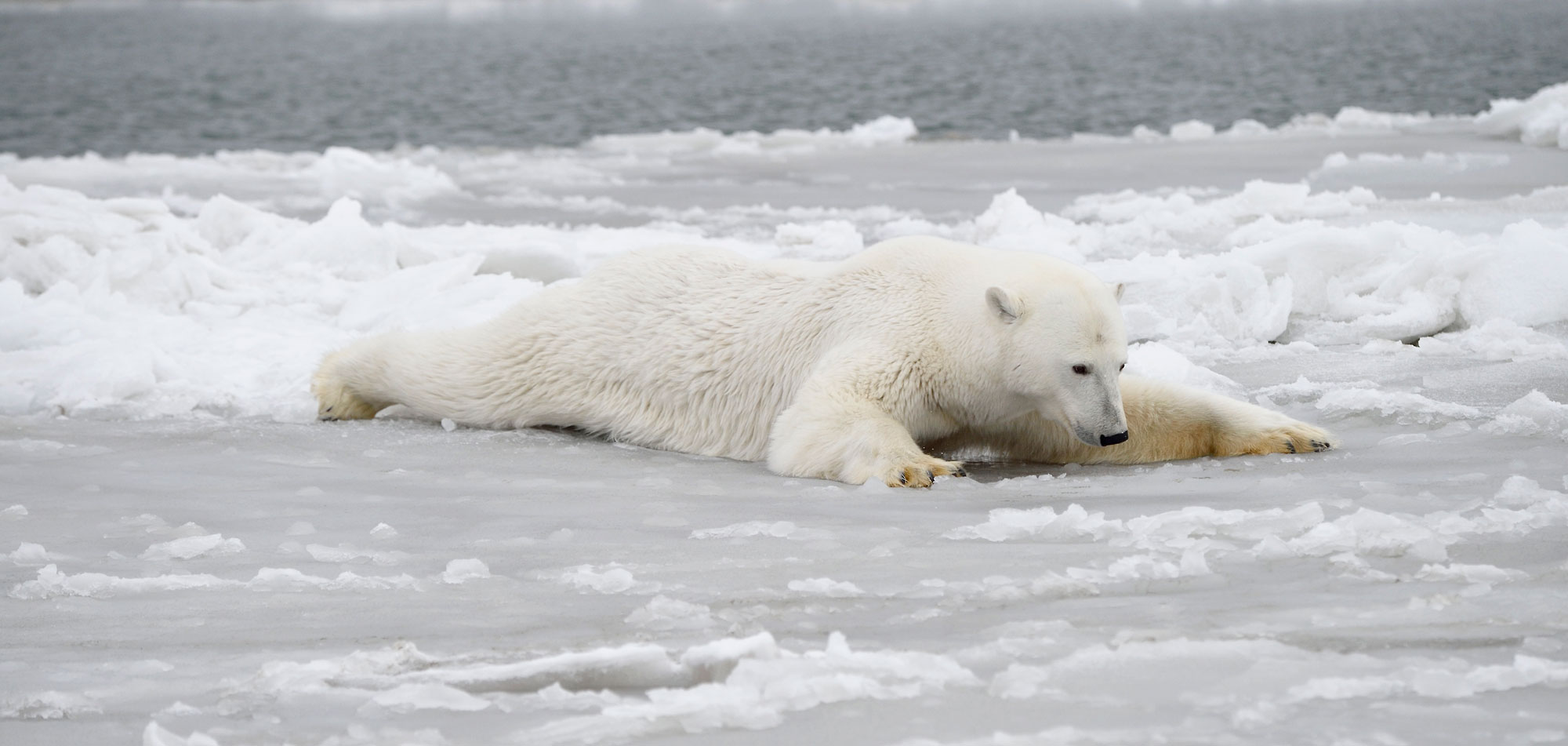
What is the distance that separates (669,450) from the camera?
4352 millimetres

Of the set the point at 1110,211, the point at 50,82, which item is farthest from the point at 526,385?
the point at 50,82

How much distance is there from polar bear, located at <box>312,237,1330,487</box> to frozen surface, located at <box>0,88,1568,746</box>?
0.42 ft

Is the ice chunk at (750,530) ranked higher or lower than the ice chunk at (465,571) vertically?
higher

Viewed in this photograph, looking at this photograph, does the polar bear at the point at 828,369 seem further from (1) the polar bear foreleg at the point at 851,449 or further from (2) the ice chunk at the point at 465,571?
(2) the ice chunk at the point at 465,571

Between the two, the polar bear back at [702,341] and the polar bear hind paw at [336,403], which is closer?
the polar bear back at [702,341]

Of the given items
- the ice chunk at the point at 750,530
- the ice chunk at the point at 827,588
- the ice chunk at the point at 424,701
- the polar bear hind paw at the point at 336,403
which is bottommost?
the polar bear hind paw at the point at 336,403

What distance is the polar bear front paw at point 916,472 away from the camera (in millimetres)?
3539

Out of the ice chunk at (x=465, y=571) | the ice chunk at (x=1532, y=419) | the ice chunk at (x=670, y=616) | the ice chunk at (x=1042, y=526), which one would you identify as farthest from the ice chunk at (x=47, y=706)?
the ice chunk at (x=1532, y=419)

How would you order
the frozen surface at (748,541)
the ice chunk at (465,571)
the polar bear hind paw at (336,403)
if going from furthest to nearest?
the polar bear hind paw at (336,403)
the ice chunk at (465,571)
the frozen surface at (748,541)

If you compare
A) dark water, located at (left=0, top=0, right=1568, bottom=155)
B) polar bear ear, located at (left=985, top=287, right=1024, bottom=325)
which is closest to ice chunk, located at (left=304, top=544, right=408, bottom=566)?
polar bear ear, located at (left=985, top=287, right=1024, bottom=325)

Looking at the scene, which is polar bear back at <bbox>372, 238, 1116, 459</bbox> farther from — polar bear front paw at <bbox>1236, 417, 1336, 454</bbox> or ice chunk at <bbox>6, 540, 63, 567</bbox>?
ice chunk at <bbox>6, 540, 63, 567</bbox>

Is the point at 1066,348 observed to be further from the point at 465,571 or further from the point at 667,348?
the point at 465,571

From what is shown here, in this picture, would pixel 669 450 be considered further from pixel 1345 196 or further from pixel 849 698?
pixel 1345 196

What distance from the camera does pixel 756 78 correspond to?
40.8 m
